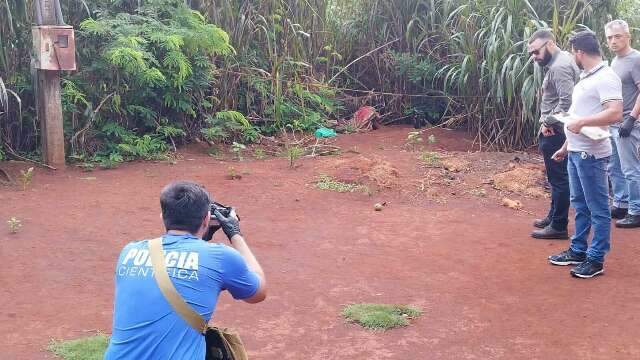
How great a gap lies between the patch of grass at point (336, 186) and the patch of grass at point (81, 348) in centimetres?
390

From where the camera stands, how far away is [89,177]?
7.94m

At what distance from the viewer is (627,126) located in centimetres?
612

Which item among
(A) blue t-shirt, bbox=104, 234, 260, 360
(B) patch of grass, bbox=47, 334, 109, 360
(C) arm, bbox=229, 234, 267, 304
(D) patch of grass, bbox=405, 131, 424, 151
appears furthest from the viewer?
(D) patch of grass, bbox=405, 131, 424, 151

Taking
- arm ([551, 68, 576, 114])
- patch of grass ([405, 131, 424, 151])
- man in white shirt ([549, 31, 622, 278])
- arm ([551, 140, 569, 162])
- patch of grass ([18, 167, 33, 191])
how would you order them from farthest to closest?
1. patch of grass ([405, 131, 424, 151])
2. patch of grass ([18, 167, 33, 191])
3. arm ([551, 68, 576, 114])
4. arm ([551, 140, 569, 162])
5. man in white shirt ([549, 31, 622, 278])

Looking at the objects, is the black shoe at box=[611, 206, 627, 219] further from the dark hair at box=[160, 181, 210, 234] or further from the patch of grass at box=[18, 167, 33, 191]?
the patch of grass at box=[18, 167, 33, 191]

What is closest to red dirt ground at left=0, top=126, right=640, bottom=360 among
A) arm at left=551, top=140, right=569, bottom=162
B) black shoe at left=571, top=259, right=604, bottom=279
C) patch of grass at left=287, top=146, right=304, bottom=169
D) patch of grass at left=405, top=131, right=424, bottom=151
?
black shoe at left=571, top=259, right=604, bottom=279

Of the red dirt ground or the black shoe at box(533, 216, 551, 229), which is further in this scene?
the black shoe at box(533, 216, 551, 229)

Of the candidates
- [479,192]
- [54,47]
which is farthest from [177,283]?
[54,47]

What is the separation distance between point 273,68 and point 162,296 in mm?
8119

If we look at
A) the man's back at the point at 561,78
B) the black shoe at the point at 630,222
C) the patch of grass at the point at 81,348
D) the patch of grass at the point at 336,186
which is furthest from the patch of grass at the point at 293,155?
the patch of grass at the point at 81,348

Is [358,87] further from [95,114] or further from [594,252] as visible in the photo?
[594,252]

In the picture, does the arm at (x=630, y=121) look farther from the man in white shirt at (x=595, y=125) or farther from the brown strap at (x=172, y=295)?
the brown strap at (x=172, y=295)

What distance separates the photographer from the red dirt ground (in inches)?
163

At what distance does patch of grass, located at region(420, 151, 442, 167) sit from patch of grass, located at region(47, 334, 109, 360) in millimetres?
5171
